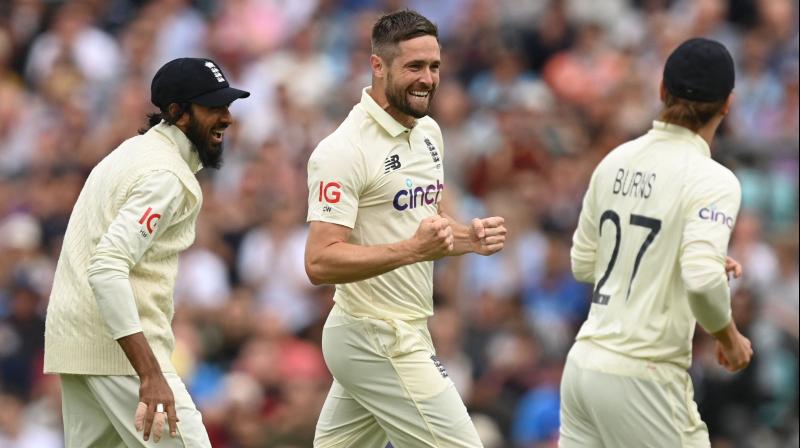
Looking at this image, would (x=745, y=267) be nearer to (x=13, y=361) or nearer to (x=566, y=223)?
(x=566, y=223)

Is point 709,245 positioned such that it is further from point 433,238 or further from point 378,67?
point 378,67

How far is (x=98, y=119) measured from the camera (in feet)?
54.8

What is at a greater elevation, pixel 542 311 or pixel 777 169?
pixel 777 169

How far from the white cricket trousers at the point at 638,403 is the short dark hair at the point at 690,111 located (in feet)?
3.64

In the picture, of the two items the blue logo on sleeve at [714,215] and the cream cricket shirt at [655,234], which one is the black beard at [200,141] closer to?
the cream cricket shirt at [655,234]

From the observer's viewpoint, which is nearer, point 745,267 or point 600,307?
point 600,307

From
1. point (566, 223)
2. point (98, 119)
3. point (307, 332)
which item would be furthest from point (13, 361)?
point (566, 223)

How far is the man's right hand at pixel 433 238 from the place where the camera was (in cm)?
711

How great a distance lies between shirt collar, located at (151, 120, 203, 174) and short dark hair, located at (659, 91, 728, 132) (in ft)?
7.41

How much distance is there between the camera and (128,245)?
7.09 m

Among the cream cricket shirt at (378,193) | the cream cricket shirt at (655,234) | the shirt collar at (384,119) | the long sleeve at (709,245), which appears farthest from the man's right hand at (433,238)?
the long sleeve at (709,245)

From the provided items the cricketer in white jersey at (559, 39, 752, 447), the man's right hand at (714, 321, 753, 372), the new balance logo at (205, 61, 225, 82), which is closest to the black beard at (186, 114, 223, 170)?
the new balance logo at (205, 61, 225, 82)

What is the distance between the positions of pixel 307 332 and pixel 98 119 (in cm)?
448

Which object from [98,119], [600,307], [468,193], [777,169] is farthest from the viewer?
[98,119]
